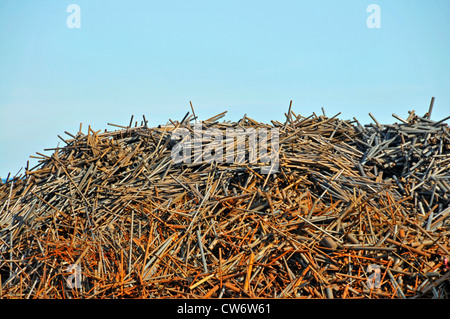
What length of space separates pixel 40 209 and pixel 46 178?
747 mm

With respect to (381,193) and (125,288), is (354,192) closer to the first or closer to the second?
(381,193)

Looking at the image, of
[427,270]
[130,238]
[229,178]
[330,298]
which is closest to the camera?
[330,298]

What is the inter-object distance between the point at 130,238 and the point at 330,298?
2206 millimetres

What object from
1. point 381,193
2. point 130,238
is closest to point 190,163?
point 130,238

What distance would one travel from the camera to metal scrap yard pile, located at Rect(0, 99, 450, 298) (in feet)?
13.7

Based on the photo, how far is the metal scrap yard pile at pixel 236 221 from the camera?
4164 mm

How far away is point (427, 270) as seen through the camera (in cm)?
420

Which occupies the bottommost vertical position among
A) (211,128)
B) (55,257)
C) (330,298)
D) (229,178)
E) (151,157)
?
(330,298)

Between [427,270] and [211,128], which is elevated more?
[211,128]

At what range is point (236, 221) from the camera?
4.59m

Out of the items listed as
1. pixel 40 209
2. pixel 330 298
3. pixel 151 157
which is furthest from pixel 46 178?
pixel 330 298

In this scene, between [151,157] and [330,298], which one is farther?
[151,157]

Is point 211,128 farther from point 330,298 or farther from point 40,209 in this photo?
point 330,298

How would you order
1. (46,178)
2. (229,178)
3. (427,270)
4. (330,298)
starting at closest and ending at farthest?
(330,298)
(427,270)
(229,178)
(46,178)
